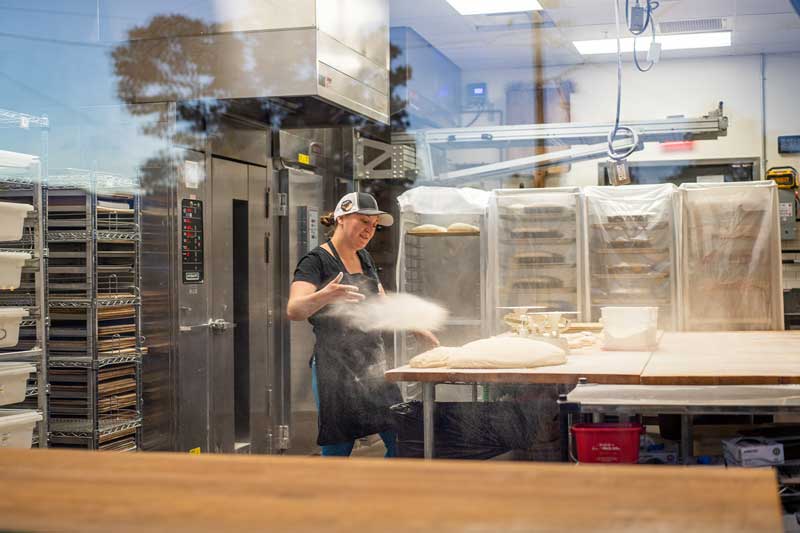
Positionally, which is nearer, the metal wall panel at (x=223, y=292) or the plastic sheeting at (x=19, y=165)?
the plastic sheeting at (x=19, y=165)

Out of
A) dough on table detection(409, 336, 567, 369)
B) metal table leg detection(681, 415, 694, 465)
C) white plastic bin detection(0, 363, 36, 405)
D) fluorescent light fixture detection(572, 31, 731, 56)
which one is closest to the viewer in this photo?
dough on table detection(409, 336, 567, 369)

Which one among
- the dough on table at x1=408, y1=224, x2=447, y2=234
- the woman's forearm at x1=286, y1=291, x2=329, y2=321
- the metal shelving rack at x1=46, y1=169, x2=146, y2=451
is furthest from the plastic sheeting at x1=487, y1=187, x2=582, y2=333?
the metal shelving rack at x1=46, y1=169, x2=146, y2=451

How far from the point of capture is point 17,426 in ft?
9.06

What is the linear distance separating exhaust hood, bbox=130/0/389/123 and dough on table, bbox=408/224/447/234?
45cm

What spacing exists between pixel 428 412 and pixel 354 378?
53cm

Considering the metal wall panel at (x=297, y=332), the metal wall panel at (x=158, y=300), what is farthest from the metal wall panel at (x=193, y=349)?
the metal wall panel at (x=297, y=332)

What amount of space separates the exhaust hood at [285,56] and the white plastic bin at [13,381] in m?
1.04

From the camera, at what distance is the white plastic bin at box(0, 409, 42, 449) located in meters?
2.72

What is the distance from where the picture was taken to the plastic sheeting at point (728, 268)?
134 inches

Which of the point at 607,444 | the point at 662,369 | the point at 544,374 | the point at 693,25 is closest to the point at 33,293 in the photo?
the point at 544,374

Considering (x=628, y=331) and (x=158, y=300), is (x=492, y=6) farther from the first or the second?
(x=158, y=300)

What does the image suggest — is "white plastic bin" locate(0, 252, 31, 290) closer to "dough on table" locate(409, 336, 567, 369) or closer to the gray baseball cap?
the gray baseball cap

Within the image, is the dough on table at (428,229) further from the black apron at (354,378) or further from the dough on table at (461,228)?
the black apron at (354,378)

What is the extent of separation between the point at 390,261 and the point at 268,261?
1.91ft
